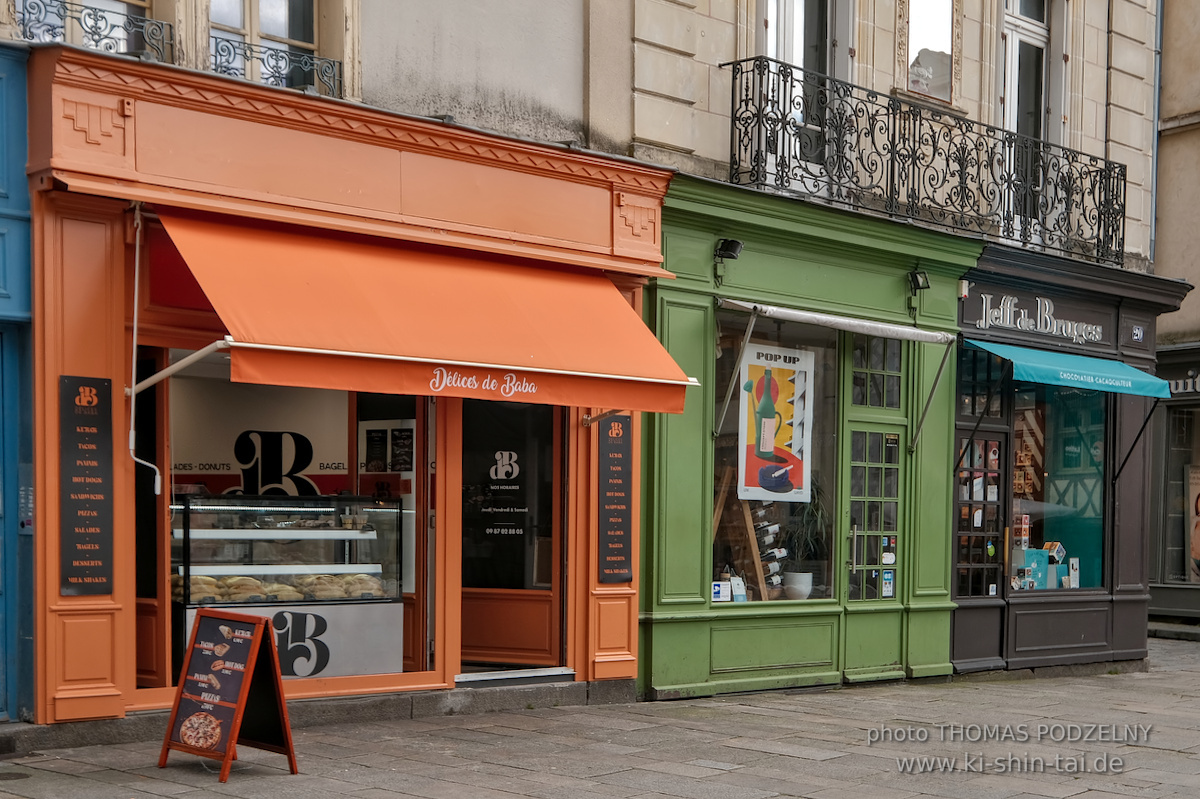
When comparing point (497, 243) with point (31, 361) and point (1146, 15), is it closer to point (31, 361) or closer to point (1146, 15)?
point (31, 361)

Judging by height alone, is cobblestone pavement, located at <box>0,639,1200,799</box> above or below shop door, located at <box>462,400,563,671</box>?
below

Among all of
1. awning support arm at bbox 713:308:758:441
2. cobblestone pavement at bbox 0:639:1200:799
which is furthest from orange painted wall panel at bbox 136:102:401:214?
cobblestone pavement at bbox 0:639:1200:799

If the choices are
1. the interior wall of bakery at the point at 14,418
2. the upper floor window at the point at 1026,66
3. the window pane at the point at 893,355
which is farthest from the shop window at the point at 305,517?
the upper floor window at the point at 1026,66

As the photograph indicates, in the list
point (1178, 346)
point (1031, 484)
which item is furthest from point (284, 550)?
point (1178, 346)

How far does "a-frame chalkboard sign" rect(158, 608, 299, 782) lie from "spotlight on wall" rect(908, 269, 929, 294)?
7.92m

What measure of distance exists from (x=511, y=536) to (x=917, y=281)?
4.78 m

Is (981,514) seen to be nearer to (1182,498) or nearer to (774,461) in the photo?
(774,461)

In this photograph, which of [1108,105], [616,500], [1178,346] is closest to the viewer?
[616,500]

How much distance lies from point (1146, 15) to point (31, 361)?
13256 millimetres

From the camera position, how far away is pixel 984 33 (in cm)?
1420

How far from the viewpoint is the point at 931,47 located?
13.7m

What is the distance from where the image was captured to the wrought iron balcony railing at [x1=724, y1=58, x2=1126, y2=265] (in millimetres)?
11805

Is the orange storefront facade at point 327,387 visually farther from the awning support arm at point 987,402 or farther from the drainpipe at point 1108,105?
the drainpipe at point 1108,105

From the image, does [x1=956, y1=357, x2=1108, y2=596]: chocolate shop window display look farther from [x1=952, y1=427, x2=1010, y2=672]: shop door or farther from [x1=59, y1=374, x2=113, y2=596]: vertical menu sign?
[x1=59, y1=374, x2=113, y2=596]: vertical menu sign
